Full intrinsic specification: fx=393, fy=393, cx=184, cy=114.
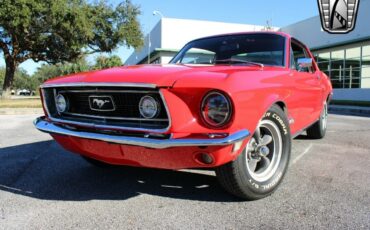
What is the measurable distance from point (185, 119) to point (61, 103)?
143 centimetres

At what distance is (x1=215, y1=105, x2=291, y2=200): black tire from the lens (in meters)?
2.98

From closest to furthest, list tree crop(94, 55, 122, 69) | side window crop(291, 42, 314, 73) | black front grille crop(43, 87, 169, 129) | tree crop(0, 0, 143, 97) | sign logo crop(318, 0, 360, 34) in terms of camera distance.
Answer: black front grille crop(43, 87, 169, 129), side window crop(291, 42, 314, 73), sign logo crop(318, 0, 360, 34), tree crop(0, 0, 143, 97), tree crop(94, 55, 122, 69)

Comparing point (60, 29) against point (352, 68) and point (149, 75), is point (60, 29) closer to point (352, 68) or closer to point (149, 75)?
point (352, 68)

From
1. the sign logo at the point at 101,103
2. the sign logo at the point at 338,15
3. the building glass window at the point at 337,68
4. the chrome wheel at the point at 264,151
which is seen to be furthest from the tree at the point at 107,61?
the chrome wheel at the point at 264,151

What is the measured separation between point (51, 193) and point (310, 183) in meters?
2.39

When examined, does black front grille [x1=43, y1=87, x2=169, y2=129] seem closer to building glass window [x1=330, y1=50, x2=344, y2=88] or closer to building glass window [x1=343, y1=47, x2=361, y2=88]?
building glass window [x1=343, y1=47, x2=361, y2=88]

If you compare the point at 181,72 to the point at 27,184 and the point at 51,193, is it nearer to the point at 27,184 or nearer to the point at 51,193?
the point at 51,193

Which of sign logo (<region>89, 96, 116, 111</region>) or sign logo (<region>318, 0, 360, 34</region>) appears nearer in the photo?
sign logo (<region>89, 96, 116, 111</region>)

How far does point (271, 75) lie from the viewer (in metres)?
3.45

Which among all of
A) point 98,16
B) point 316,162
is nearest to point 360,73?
point 98,16

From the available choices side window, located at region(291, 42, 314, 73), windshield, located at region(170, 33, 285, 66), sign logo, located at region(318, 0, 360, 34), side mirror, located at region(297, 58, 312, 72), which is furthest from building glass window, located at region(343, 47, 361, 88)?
windshield, located at region(170, 33, 285, 66)

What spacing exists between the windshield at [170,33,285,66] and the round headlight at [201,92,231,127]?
1.33 metres

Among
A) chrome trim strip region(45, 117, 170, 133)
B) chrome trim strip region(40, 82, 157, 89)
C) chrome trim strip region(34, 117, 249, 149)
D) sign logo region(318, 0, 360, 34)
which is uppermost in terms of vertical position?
sign logo region(318, 0, 360, 34)

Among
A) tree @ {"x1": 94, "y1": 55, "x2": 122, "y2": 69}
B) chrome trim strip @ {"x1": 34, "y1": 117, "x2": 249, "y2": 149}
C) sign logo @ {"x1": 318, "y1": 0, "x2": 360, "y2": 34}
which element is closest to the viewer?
chrome trim strip @ {"x1": 34, "y1": 117, "x2": 249, "y2": 149}
